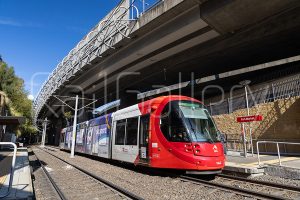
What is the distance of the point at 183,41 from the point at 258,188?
10202 mm

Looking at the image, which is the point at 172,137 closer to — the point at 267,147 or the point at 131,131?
the point at 131,131

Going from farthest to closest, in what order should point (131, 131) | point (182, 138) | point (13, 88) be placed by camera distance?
point (13, 88)
point (131, 131)
point (182, 138)

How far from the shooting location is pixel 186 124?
9.58 m

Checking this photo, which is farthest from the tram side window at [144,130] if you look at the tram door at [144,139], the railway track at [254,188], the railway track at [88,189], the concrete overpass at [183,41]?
the concrete overpass at [183,41]

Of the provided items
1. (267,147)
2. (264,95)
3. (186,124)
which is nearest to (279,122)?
(267,147)

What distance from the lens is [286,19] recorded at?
1391 centimetres

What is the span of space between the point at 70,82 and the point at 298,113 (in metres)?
20.8

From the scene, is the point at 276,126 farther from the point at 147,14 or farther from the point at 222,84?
the point at 222,84

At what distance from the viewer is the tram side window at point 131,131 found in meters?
11.7

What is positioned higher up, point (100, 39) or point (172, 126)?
point (100, 39)

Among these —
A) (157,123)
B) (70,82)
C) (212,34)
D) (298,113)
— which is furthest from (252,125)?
(70,82)

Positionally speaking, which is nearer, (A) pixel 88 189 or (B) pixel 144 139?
(A) pixel 88 189

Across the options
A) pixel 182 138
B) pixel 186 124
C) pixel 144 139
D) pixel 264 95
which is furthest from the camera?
pixel 264 95

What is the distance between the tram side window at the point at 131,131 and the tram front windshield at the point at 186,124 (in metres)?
1.96
